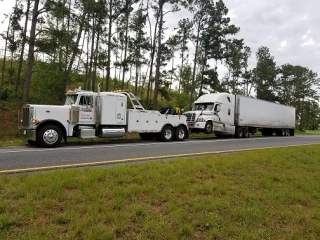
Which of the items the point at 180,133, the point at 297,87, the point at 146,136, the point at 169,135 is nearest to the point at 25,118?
the point at 146,136

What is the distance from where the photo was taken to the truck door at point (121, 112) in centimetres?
1353

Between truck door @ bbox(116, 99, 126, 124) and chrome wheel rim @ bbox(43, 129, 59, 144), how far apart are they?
127 inches

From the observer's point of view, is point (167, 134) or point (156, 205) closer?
point (156, 205)

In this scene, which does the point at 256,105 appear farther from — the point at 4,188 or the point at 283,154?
the point at 4,188

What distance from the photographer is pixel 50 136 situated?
36.7 feet

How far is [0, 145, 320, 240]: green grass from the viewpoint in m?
3.62

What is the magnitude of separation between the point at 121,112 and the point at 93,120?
60.0 inches

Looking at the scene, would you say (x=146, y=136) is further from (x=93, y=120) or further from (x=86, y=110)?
(x=86, y=110)

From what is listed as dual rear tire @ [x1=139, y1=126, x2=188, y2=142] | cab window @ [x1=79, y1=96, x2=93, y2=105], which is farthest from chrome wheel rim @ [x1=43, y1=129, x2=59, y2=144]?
dual rear tire @ [x1=139, y1=126, x2=188, y2=142]

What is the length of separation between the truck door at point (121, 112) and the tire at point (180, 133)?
150 inches

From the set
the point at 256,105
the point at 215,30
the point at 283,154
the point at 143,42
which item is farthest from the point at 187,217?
the point at 215,30

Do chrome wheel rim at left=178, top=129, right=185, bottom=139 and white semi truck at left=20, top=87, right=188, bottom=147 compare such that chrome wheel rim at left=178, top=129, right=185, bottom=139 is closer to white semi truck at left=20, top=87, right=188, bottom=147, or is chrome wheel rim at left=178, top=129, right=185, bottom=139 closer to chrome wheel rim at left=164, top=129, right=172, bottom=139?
white semi truck at left=20, top=87, right=188, bottom=147

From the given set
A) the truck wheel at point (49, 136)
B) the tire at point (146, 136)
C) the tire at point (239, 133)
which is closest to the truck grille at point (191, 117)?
the tire at point (146, 136)

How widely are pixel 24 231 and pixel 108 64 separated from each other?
2242 cm
